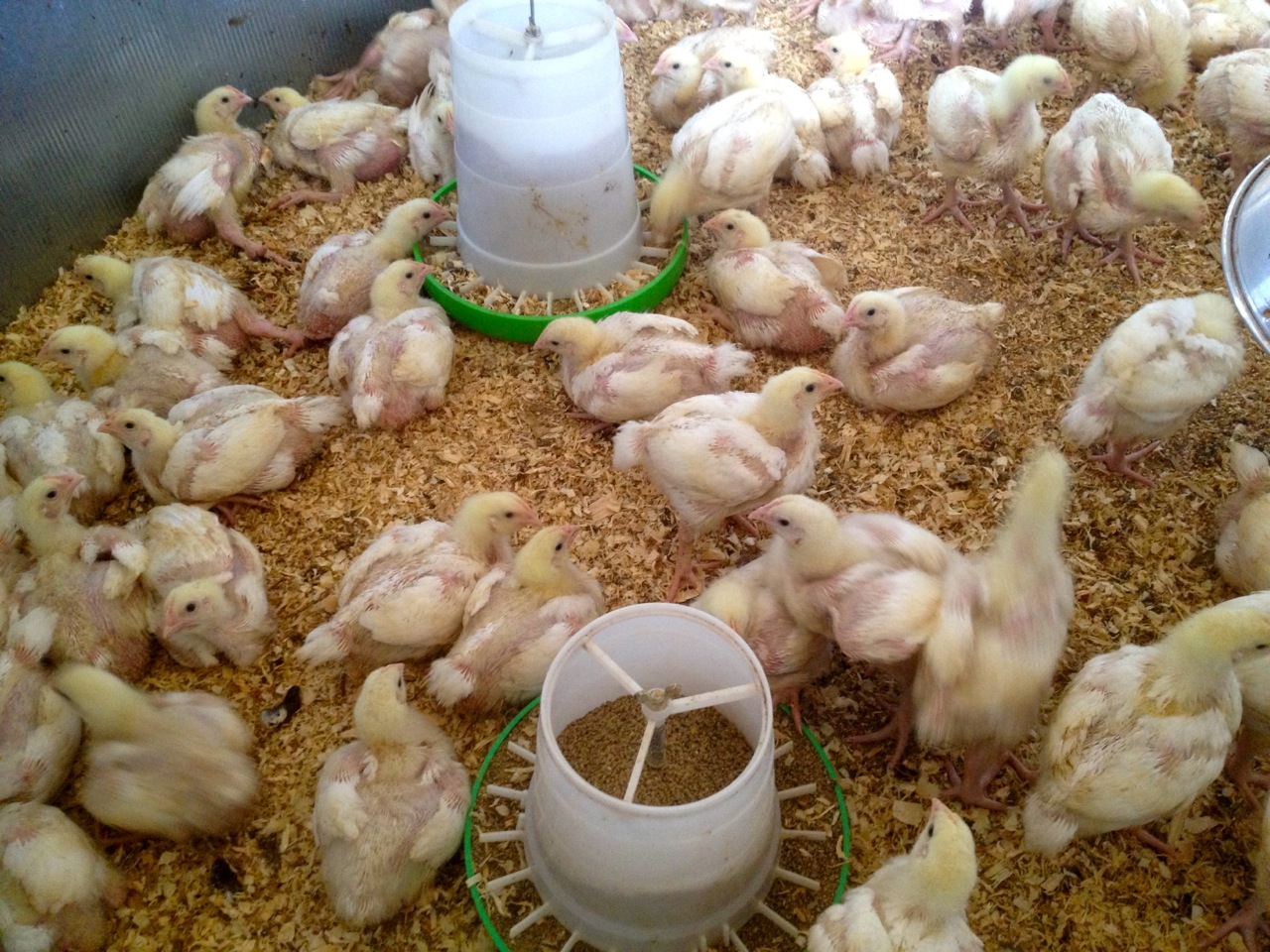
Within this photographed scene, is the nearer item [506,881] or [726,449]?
[506,881]

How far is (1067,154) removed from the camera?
11.3ft

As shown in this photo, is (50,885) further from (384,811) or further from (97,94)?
(97,94)

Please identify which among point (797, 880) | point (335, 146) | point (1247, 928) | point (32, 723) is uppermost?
point (335, 146)

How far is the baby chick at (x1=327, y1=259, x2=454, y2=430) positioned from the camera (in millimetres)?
3000

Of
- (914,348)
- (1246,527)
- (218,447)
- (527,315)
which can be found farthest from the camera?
(527,315)

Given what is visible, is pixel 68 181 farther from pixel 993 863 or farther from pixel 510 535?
pixel 993 863

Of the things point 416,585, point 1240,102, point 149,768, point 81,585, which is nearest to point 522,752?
point 416,585

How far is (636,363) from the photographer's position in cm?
292

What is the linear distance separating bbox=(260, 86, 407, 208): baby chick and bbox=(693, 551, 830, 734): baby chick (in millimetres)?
2762

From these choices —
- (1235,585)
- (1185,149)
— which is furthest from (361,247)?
(1185,149)

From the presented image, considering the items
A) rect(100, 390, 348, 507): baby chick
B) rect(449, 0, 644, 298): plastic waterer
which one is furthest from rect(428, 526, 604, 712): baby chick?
rect(449, 0, 644, 298): plastic waterer

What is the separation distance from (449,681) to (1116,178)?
2913mm

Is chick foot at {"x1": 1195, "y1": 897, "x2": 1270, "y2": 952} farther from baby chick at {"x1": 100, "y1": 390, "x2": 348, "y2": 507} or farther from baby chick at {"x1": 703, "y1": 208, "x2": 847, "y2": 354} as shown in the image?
baby chick at {"x1": 100, "y1": 390, "x2": 348, "y2": 507}

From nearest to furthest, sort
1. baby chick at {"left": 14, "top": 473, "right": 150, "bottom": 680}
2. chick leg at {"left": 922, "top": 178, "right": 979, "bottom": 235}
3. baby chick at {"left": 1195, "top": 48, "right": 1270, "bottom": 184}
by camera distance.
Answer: baby chick at {"left": 14, "top": 473, "right": 150, "bottom": 680} → baby chick at {"left": 1195, "top": 48, "right": 1270, "bottom": 184} → chick leg at {"left": 922, "top": 178, "right": 979, "bottom": 235}
